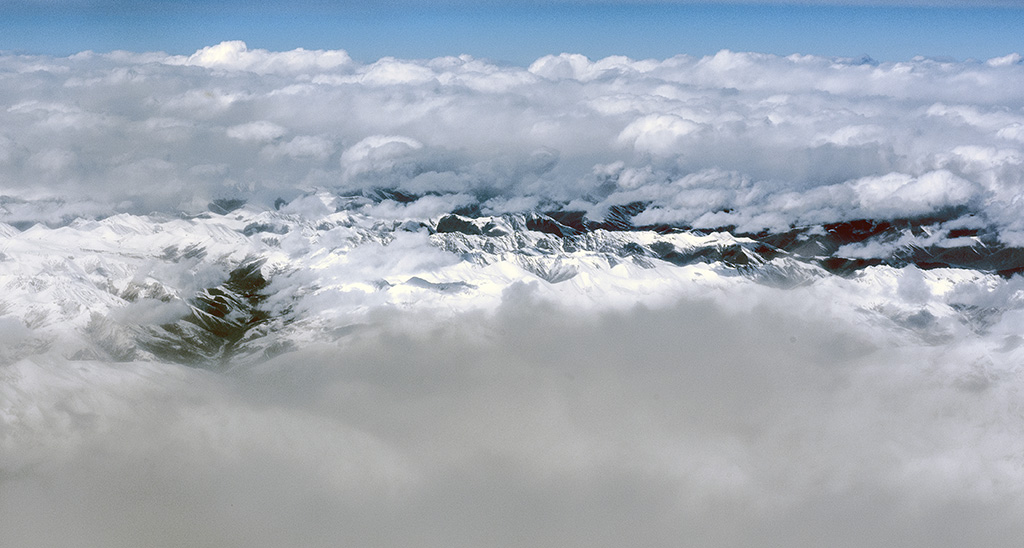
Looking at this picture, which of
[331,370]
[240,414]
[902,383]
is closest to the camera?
[240,414]

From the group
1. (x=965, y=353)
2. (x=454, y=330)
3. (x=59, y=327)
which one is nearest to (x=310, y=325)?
(x=454, y=330)

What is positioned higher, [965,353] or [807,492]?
[965,353]

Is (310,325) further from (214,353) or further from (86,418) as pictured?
(86,418)

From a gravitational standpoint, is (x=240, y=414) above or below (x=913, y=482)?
above

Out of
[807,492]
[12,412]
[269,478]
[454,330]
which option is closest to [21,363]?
[12,412]

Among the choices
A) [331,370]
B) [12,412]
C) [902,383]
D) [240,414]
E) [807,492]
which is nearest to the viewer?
[12,412]

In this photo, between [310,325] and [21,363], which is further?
[310,325]

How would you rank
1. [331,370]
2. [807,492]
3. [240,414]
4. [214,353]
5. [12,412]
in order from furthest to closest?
[214,353]
[331,370]
[807,492]
[240,414]
[12,412]

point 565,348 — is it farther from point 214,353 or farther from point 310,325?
point 214,353

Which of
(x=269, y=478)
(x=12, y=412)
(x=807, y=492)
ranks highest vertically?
(x=12, y=412)
